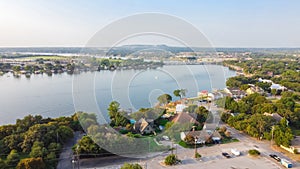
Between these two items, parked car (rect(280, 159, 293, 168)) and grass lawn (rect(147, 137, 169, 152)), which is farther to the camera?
grass lawn (rect(147, 137, 169, 152))

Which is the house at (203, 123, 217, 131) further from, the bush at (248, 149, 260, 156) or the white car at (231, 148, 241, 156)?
the bush at (248, 149, 260, 156)

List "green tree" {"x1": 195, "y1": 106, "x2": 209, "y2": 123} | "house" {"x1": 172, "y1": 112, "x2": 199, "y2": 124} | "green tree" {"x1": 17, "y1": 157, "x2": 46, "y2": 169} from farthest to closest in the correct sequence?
"green tree" {"x1": 195, "y1": 106, "x2": 209, "y2": 123}
"house" {"x1": 172, "y1": 112, "x2": 199, "y2": 124}
"green tree" {"x1": 17, "y1": 157, "x2": 46, "y2": 169}

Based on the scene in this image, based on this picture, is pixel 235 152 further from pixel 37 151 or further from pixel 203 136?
pixel 37 151

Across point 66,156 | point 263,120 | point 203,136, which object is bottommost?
point 66,156

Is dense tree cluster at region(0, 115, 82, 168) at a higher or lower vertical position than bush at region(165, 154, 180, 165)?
higher

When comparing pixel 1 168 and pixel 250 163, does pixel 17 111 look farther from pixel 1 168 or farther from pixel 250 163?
pixel 250 163


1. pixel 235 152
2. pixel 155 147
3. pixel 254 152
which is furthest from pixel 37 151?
pixel 254 152

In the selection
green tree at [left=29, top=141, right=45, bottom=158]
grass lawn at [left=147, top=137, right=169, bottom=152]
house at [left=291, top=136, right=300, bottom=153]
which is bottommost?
grass lawn at [left=147, top=137, right=169, bottom=152]

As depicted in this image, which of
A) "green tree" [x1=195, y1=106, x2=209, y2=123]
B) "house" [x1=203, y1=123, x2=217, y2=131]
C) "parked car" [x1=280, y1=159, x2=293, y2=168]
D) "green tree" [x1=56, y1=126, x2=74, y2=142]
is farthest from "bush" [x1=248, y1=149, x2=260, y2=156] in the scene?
"green tree" [x1=56, y1=126, x2=74, y2=142]
